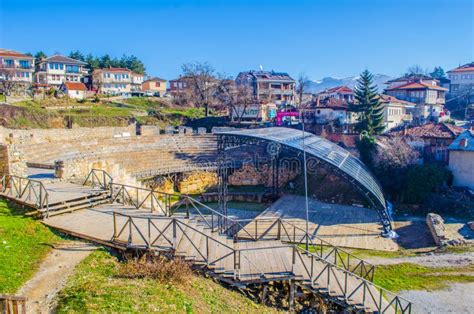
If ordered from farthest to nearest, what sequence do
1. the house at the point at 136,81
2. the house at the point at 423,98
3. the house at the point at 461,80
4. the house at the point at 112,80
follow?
1. the house at the point at 136,81
2. the house at the point at 112,80
3. the house at the point at 461,80
4. the house at the point at 423,98

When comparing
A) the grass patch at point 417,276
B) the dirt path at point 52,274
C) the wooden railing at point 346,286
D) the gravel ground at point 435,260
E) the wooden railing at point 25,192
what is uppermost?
the wooden railing at point 25,192

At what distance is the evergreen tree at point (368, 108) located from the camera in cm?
3947

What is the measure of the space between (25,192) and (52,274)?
7.40m

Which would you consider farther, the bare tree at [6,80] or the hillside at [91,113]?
the bare tree at [6,80]

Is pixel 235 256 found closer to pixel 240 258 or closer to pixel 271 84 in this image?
pixel 240 258

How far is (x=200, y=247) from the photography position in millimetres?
11758

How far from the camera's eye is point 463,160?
2709cm

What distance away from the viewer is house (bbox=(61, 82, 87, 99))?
62.5 meters

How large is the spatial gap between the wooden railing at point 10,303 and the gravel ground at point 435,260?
48.5ft

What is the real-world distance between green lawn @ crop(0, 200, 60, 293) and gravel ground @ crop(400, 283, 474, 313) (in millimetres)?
12491

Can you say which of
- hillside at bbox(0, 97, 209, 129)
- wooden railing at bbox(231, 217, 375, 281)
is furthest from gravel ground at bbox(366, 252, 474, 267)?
hillside at bbox(0, 97, 209, 129)

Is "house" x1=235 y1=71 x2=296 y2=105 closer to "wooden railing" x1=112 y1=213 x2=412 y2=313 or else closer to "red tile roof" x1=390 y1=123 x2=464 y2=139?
"red tile roof" x1=390 y1=123 x2=464 y2=139

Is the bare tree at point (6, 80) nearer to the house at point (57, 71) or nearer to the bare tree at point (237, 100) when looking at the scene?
the house at point (57, 71)

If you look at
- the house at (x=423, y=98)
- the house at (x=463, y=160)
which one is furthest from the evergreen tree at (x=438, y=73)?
the house at (x=463, y=160)
